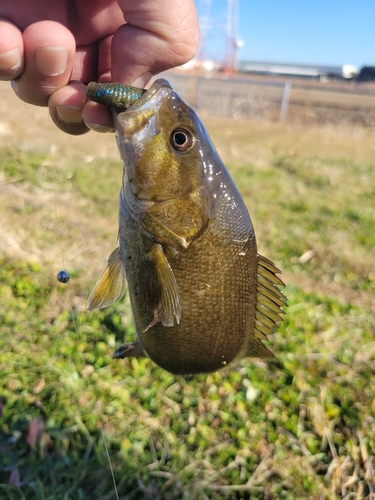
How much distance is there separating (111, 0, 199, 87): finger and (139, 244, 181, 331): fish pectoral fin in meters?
0.96

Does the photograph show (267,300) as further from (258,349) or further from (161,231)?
(161,231)

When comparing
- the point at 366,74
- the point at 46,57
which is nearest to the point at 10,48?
the point at 46,57

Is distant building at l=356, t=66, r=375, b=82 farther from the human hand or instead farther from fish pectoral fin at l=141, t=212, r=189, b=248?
fish pectoral fin at l=141, t=212, r=189, b=248

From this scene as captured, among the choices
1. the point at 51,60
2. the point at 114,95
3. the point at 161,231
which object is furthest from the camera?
the point at 51,60

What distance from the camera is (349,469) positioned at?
2992 mm

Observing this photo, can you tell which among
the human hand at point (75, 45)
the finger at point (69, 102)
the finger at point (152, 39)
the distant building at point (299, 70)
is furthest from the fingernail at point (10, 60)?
the distant building at point (299, 70)

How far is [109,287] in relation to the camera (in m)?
1.88

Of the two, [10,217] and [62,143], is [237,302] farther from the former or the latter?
[62,143]

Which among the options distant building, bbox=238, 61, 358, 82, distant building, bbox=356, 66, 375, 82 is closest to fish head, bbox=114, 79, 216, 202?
distant building, bbox=356, 66, 375, 82

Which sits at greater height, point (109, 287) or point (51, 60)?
point (51, 60)

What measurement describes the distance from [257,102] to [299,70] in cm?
4503

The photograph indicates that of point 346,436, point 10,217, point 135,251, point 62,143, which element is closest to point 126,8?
point 135,251

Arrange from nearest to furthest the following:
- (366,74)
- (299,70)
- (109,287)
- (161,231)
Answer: (161,231)
(109,287)
(366,74)
(299,70)

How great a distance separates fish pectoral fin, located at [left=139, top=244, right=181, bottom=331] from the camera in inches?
67.2
